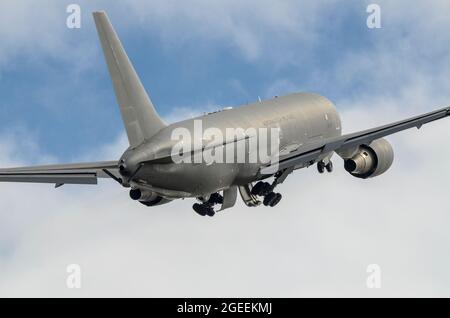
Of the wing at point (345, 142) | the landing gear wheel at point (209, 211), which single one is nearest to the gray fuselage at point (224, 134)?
the wing at point (345, 142)

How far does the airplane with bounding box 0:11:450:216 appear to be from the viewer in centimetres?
7762

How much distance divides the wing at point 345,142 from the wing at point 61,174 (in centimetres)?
905

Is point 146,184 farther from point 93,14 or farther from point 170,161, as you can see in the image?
point 93,14

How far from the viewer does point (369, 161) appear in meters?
91.0

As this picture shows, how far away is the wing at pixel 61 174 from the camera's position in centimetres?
8188

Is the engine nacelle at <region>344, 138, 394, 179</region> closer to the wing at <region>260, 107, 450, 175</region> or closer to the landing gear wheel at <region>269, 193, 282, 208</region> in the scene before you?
the wing at <region>260, 107, 450, 175</region>

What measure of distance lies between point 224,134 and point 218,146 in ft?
3.53

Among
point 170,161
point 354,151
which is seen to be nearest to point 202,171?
point 170,161

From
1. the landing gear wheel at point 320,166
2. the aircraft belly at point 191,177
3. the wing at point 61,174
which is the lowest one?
the aircraft belly at point 191,177

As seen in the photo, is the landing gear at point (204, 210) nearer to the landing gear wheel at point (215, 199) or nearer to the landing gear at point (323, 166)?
the landing gear wheel at point (215, 199)

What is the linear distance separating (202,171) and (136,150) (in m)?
4.37

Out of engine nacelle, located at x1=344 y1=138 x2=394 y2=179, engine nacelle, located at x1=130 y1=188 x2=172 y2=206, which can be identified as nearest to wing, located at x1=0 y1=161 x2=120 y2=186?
engine nacelle, located at x1=130 y1=188 x2=172 y2=206

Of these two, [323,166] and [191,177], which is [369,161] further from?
[191,177]

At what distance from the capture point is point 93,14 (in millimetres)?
77938
